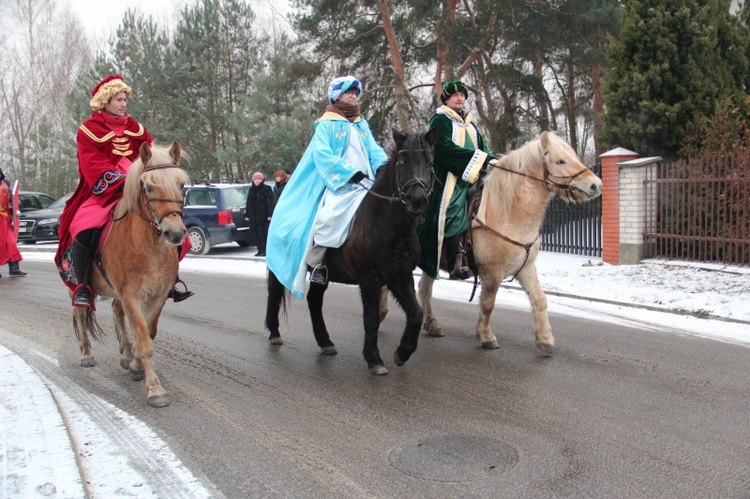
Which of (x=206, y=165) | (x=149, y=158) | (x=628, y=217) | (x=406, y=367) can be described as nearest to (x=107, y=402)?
(x=149, y=158)

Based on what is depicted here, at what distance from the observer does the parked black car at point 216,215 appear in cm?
1795

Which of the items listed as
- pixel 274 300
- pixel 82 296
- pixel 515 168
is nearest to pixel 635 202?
pixel 515 168

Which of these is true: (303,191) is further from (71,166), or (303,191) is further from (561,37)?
(71,166)

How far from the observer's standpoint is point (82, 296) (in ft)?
19.3

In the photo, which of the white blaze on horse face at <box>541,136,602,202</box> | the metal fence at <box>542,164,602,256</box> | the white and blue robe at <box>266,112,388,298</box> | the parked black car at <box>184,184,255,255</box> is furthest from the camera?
the parked black car at <box>184,184,255,255</box>

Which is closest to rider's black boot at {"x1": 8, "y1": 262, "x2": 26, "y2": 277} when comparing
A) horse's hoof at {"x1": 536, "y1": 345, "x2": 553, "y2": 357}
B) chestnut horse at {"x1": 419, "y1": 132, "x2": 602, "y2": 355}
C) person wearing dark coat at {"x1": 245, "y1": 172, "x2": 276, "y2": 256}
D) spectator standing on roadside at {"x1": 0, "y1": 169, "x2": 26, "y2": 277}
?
spectator standing on roadside at {"x1": 0, "y1": 169, "x2": 26, "y2": 277}

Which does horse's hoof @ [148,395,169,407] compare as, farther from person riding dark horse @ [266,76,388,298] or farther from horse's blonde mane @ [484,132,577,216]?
horse's blonde mane @ [484,132,577,216]

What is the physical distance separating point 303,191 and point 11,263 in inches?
406

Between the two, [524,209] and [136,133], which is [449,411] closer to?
[524,209]

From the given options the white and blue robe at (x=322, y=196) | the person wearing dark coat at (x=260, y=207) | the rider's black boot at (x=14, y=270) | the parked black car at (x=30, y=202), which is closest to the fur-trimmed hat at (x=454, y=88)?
the white and blue robe at (x=322, y=196)

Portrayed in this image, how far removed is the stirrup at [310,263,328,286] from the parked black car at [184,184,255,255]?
1199cm

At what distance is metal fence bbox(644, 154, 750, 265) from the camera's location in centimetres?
1077

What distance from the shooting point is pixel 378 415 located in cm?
484

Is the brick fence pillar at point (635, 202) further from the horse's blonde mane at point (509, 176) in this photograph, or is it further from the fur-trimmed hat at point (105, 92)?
the fur-trimmed hat at point (105, 92)
